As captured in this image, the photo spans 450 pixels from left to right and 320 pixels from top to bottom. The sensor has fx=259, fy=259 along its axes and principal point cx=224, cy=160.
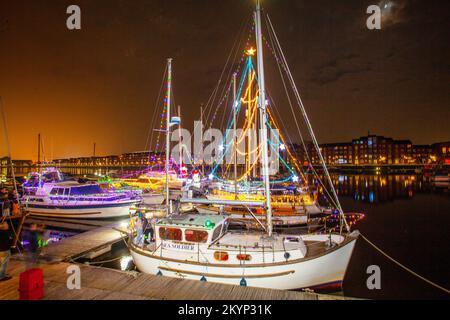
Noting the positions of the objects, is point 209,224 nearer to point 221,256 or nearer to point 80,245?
point 221,256

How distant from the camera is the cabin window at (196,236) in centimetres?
999

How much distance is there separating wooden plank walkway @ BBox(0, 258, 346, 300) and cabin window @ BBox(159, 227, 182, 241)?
1.85 m

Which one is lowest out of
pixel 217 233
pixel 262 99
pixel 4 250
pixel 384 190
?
pixel 384 190

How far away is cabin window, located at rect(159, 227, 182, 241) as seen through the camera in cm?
1020

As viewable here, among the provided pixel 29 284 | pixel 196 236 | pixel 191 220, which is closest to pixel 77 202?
pixel 191 220

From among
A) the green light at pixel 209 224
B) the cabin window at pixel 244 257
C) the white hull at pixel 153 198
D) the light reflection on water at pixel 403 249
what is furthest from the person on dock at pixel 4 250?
the white hull at pixel 153 198

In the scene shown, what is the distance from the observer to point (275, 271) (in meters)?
9.37

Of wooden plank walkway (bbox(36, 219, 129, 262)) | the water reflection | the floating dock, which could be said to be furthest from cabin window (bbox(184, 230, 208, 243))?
the water reflection

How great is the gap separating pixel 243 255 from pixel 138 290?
3.75 m

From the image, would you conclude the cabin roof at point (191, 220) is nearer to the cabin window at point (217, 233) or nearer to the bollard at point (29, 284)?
the cabin window at point (217, 233)

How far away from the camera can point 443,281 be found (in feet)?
44.6
